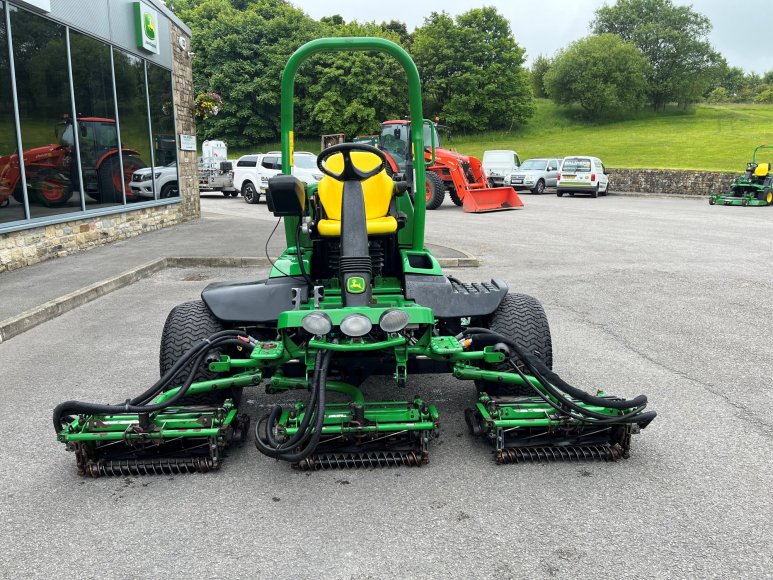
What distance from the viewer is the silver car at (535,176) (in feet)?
92.5

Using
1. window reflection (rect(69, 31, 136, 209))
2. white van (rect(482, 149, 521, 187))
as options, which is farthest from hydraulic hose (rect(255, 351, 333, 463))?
white van (rect(482, 149, 521, 187))

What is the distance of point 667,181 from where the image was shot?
92.6 ft

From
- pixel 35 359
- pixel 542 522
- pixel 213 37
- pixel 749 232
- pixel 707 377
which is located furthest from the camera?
pixel 213 37

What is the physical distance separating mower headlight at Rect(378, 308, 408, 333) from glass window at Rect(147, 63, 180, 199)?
1239 cm

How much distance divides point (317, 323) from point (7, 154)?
7941 millimetres

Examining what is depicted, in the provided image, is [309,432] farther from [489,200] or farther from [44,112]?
[489,200]

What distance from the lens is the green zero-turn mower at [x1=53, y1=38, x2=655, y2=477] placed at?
3258mm

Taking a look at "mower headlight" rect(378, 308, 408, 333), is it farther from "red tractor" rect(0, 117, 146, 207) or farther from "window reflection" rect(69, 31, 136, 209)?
"window reflection" rect(69, 31, 136, 209)

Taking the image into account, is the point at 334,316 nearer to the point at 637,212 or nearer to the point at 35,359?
the point at 35,359

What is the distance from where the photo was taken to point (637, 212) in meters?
19.8

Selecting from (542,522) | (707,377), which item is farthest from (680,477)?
(707,377)

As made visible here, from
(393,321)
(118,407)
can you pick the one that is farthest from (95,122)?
(393,321)

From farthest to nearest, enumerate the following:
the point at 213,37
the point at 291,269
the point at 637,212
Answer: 1. the point at 213,37
2. the point at 637,212
3. the point at 291,269

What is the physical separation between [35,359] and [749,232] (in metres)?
14.9
